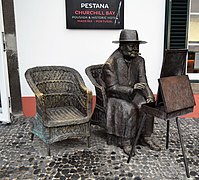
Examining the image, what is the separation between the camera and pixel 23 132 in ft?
10.3

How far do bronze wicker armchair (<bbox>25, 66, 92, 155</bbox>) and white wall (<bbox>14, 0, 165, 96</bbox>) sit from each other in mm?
576

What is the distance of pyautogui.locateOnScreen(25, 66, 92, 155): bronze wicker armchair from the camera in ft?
8.13

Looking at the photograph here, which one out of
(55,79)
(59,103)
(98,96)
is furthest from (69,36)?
(98,96)

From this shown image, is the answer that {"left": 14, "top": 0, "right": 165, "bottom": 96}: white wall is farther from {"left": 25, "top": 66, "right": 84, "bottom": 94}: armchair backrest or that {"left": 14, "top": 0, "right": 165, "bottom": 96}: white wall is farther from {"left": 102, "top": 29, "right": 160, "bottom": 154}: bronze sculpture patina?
{"left": 102, "top": 29, "right": 160, "bottom": 154}: bronze sculpture patina

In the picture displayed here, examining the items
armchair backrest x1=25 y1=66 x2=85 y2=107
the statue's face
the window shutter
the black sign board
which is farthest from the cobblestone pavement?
the black sign board

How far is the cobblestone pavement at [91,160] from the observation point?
2182mm

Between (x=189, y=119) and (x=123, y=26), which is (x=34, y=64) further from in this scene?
(x=189, y=119)

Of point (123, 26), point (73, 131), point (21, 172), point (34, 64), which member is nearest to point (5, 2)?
point (34, 64)

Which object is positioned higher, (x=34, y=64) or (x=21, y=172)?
(x=34, y=64)

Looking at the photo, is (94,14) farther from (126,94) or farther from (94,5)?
(126,94)

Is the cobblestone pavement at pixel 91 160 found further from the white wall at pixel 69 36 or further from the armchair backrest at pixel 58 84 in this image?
the white wall at pixel 69 36

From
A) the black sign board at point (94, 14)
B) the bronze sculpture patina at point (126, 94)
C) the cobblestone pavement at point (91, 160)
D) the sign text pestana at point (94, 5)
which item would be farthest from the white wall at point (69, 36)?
the cobblestone pavement at point (91, 160)

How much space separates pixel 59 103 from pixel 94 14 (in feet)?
4.37

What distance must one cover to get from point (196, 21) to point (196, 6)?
0.21 meters
